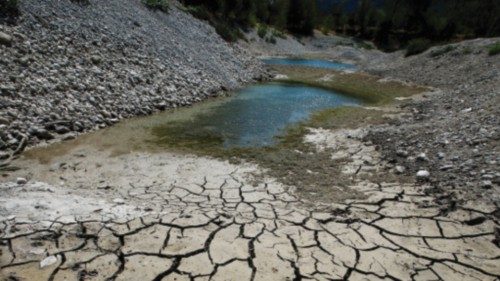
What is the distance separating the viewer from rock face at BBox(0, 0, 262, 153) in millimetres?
8688

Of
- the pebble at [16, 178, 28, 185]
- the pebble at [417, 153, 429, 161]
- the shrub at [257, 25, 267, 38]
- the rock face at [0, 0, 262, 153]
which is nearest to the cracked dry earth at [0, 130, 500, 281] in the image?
the pebble at [16, 178, 28, 185]

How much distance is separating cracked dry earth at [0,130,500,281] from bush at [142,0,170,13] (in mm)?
14621

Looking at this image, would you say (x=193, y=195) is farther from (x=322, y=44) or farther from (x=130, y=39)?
(x=322, y=44)

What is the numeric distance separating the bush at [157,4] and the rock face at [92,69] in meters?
0.86

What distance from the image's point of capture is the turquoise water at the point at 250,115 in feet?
31.2

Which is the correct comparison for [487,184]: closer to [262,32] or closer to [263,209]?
[263,209]

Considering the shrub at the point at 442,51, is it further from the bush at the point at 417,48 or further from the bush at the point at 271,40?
the bush at the point at 271,40

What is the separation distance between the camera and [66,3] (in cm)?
1358

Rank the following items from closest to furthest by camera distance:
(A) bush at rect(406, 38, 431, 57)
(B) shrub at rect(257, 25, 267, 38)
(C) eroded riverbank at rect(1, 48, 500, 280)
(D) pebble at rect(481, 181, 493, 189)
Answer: (C) eroded riverbank at rect(1, 48, 500, 280) < (D) pebble at rect(481, 181, 493, 189) < (A) bush at rect(406, 38, 431, 57) < (B) shrub at rect(257, 25, 267, 38)

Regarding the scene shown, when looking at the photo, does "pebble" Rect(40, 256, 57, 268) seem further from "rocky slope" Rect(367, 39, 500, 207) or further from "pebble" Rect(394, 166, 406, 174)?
"pebble" Rect(394, 166, 406, 174)

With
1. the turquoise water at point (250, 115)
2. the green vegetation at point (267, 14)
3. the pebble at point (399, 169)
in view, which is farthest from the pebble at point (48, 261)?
Result: the green vegetation at point (267, 14)

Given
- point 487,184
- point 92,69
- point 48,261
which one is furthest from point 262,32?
point 48,261

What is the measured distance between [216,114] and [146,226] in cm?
713

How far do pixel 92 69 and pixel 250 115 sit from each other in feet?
16.1
